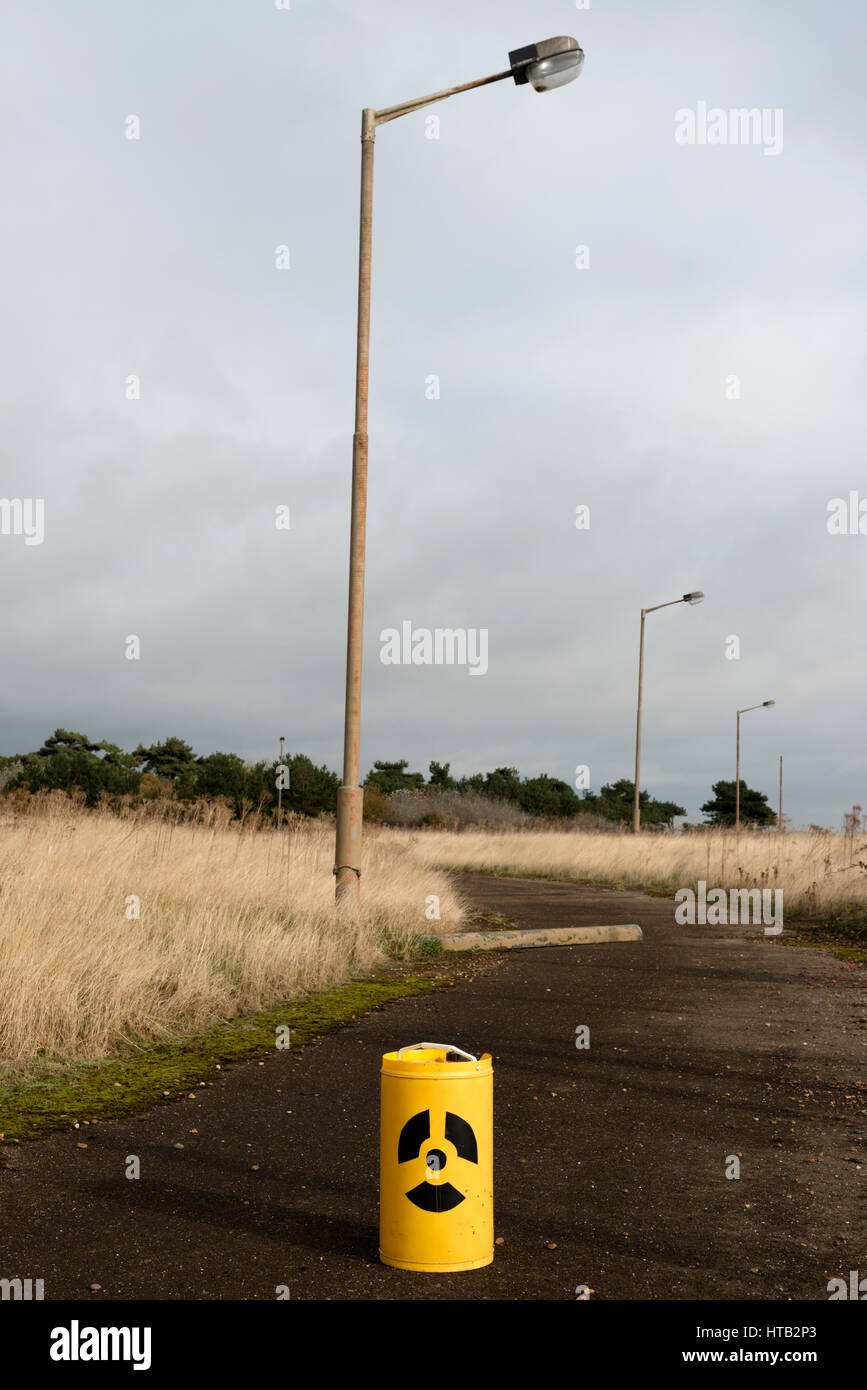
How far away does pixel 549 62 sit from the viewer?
1198 cm

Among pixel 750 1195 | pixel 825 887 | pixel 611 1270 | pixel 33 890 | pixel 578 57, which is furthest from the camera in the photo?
pixel 825 887

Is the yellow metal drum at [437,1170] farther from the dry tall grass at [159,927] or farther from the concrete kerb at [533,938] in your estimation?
the concrete kerb at [533,938]

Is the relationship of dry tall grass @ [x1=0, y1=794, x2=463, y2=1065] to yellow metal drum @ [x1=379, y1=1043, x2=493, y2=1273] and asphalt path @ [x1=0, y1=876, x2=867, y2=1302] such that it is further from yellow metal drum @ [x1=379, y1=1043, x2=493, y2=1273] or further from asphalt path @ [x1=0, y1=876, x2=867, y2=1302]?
yellow metal drum @ [x1=379, y1=1043, x2=493, y2=1273]

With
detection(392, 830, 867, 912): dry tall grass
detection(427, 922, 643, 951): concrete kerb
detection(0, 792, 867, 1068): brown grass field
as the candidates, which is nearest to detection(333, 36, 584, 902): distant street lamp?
detection(0, 792, 867, 1068): brown grass field

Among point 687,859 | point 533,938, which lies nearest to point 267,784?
point 687,859

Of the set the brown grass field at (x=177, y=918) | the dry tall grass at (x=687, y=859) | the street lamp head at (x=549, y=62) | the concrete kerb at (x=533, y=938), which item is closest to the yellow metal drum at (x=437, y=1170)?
the brown grass field at (x=177, y=918)

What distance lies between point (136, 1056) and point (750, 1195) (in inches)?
167

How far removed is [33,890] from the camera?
10.1 metres

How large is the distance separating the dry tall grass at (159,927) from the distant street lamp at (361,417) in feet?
3.05

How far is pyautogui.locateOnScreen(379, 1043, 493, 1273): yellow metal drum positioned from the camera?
415 centimetres

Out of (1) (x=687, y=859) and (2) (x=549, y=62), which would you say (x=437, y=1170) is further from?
(1) (x=687, y=859)

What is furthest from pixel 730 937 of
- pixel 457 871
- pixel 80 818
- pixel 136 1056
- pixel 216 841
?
pixel 457 871

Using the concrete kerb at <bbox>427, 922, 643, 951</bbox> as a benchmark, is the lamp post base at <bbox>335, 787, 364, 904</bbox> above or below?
above
